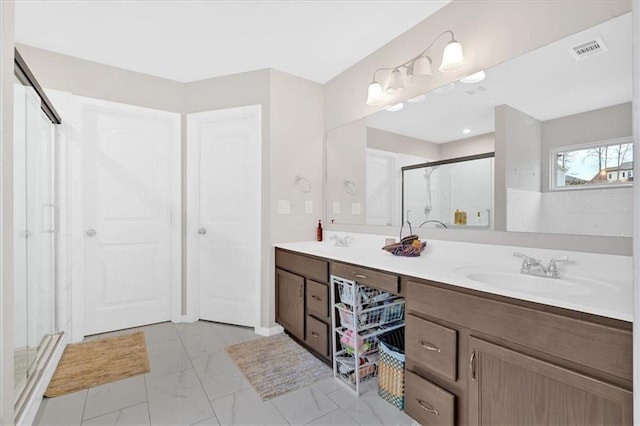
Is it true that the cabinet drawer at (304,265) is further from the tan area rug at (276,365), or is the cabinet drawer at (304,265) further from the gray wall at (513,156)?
the gray wall at (513,156)

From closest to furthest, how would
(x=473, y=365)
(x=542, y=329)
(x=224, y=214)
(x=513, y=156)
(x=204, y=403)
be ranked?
(x=542, y=329) < (x=473, y=365) < (x=513, y=156) < (x=204, y=403) < (x=224, y=214)

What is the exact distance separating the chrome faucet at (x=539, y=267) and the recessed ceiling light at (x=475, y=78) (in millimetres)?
996

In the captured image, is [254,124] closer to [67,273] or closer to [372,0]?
[372,0]

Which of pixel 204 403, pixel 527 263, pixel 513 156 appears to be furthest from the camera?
pixel 204 403

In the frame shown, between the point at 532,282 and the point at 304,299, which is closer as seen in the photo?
the point at 532,282

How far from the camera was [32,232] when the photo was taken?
6.51ft

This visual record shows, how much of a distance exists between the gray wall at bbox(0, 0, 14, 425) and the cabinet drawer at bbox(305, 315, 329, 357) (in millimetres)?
1554

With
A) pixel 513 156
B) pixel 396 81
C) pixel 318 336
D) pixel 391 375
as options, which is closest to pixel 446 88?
pixel 396 81

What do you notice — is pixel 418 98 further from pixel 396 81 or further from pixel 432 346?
pixel 432 346

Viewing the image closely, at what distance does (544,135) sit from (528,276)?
694 millimetres

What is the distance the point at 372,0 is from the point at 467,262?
1.69 metres

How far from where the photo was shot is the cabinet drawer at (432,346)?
1.34 m

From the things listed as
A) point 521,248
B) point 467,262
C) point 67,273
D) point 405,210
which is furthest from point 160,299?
point 521,248

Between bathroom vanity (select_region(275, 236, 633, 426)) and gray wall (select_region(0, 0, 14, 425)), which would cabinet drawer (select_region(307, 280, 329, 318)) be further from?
gray wall (select_region(0, 0, 14, 425))
